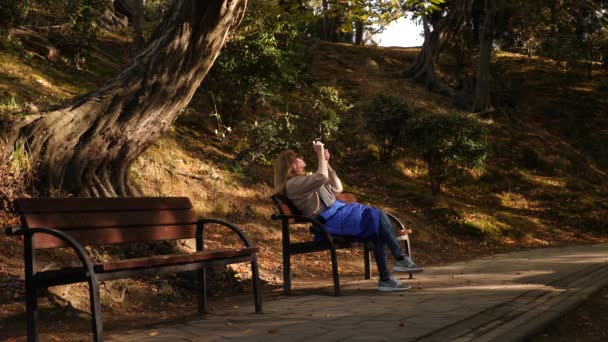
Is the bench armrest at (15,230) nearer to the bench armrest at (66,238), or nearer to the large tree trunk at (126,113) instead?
the bench armrest at (66,238)

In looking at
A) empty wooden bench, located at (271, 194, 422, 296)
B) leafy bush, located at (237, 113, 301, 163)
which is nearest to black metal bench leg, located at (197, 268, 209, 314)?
empty wooden bench, located at (271, 194, 422, 296)

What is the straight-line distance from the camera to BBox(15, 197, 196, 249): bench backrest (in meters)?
5.04

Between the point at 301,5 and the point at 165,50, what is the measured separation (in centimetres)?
257

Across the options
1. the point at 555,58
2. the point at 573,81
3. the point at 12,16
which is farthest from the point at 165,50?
the point at 573,81

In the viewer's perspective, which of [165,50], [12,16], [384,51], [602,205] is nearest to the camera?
[165,50]

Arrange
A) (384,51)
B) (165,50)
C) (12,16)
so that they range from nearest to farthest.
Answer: (165,50), (12,16), (384,51)

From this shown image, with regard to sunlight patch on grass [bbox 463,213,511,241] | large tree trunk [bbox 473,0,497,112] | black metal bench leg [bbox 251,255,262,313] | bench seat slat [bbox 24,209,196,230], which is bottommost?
sunlight patch on grass [bbox 463,213,511,241]

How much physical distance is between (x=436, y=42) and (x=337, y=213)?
21.4 metres

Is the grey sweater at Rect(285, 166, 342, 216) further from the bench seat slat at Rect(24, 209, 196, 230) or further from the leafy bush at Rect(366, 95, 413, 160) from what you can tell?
the leafy bush at Rect(366, 95, 413, 160)

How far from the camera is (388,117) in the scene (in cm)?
1759

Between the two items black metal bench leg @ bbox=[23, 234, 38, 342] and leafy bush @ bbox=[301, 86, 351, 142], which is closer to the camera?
black metal bench leg @ bbox=[23, 234, 38, 342]

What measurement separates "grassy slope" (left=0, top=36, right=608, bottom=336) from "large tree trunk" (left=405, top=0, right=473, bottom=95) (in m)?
0.86

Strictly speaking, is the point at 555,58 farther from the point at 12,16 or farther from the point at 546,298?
the point at 546,298

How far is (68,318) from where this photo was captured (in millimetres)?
6098
